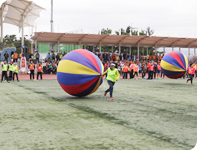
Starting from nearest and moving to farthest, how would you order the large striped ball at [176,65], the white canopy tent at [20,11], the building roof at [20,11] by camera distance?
the large striped ball at [176,65], the building roof at [20,11], the white canopy tent at [20,11]

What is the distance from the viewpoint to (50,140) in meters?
5.44

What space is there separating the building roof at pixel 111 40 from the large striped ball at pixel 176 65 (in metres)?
17.0

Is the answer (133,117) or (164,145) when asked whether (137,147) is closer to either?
(164,145)

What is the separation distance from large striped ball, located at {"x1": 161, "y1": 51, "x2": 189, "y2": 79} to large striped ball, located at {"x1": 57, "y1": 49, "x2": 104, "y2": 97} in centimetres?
937

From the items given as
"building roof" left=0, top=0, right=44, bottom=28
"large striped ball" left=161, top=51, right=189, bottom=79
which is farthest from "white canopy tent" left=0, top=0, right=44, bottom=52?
"large striped ball" left=161, top=51, right=189, bottom=79

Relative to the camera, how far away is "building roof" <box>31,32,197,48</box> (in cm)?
3450

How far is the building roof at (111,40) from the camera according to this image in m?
34.5

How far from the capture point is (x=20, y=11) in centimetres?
3516

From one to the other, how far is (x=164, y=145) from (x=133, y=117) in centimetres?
269

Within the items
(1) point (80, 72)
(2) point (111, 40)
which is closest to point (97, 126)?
(1) point (80, 72)

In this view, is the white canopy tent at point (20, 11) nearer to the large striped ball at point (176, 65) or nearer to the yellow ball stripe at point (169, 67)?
the yellow ball stripe at point (169, 67)

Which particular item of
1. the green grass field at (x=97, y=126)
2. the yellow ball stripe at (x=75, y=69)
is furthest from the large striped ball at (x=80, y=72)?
the green grass field at (x=97, y=126)

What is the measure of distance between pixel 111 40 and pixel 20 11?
1192 centimetres

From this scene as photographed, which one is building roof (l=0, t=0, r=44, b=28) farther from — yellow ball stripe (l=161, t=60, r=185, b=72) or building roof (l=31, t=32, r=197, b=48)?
yellow ball stripe (l=161, t=60, r=185, b=72)
